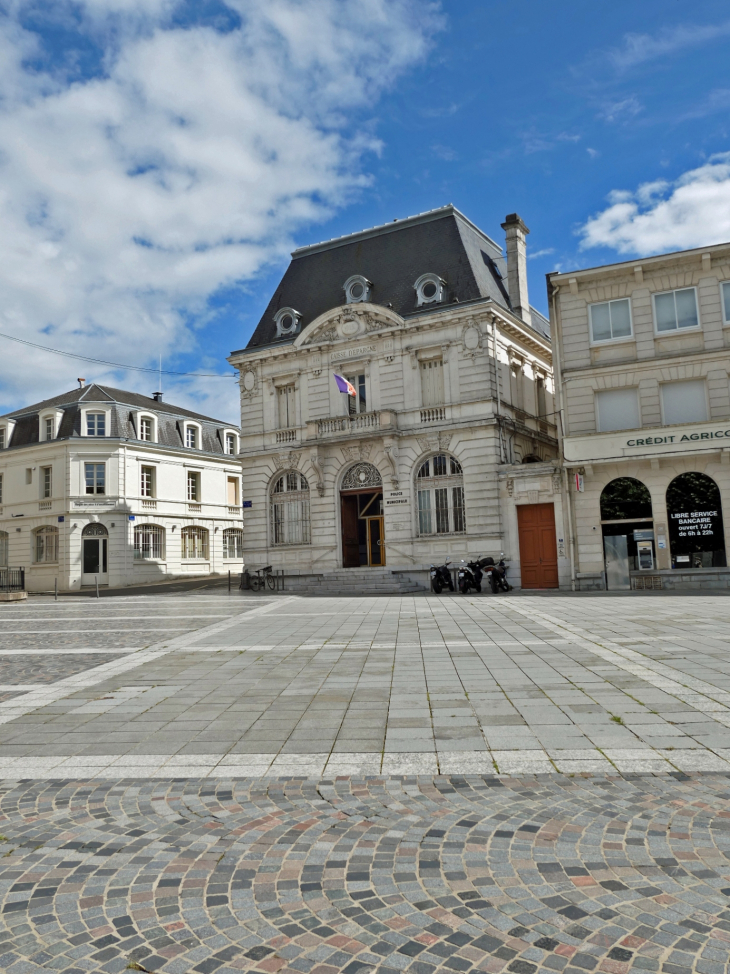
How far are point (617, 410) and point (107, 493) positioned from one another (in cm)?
2454

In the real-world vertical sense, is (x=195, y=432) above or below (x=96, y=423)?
above

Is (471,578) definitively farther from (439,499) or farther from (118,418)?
(118,418)

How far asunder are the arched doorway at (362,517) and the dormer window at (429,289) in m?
6.48

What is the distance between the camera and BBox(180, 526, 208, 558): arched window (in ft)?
129

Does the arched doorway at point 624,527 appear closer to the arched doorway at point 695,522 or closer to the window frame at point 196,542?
the arched doorway at point 695,522

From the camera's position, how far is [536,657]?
29.1 ft

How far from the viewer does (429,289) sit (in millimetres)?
27469

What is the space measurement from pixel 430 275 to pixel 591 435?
927 centimetres

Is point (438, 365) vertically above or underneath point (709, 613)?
above

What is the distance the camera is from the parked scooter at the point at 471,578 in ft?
74.5

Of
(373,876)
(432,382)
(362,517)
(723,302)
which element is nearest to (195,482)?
(362,517)

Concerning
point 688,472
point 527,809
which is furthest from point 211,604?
point 527,809

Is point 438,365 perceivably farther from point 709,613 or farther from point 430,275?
point 709,613

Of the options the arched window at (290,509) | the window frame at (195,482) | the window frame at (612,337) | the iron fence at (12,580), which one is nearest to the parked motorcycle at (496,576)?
the window frame at (612,337)
